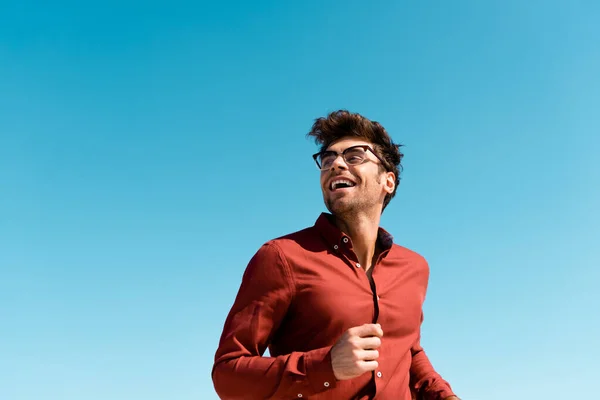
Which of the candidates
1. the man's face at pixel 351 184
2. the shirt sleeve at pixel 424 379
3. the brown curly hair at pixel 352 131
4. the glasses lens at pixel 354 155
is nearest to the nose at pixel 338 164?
the man's face at pixel 351 184

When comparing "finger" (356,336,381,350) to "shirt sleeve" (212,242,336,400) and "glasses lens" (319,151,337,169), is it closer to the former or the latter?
"shirt sleeve" (212,242,336,400)

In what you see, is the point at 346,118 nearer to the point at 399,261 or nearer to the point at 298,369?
the point at 399,261

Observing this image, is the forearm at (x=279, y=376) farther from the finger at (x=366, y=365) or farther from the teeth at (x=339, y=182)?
the teeth at (x=339, y=182)

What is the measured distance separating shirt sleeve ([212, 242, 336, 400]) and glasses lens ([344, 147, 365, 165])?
1372 millimetres

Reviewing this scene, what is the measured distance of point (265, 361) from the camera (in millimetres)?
4742

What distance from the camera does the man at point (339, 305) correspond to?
15.2 ft

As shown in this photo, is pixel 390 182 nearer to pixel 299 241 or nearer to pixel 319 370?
pixel 299 241

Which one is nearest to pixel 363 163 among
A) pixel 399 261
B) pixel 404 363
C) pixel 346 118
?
pixel 346 118

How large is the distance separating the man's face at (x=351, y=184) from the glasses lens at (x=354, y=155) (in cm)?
4

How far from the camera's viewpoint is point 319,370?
14.9 ft

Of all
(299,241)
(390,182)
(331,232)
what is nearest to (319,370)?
(299,241)

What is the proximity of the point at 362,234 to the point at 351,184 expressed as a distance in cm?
51

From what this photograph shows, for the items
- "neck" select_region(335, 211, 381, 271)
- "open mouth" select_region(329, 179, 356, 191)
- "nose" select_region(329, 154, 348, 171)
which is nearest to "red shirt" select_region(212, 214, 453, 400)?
"neck" select_region(335, 211, 381, 271)

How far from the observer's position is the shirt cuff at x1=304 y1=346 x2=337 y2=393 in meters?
4.52
